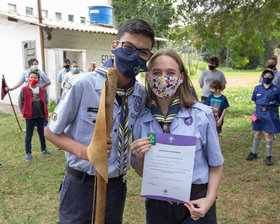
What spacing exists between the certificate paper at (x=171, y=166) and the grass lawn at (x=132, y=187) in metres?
2.08

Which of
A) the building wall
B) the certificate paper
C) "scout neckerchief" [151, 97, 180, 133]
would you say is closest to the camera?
the certificate paper

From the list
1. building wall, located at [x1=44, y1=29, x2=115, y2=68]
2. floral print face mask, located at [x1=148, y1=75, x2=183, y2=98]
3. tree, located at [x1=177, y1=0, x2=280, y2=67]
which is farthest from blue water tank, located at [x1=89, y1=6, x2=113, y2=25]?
floral print face mask, located at [x1=148, y1=75, x2=183, y2=98]

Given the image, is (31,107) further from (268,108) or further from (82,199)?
(268,108)

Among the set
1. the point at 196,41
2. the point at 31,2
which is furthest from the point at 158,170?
the point at 31,2

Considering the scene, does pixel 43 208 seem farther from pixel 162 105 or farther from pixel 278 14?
pixel 278 14

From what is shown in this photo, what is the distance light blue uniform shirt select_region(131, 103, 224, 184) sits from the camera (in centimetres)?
184

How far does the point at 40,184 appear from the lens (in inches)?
189

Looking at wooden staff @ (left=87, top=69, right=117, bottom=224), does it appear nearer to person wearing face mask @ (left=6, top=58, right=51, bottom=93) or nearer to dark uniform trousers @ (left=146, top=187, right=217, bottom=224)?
dark uniform trousers @ (left=146, top=187, right=217, bottom=224)

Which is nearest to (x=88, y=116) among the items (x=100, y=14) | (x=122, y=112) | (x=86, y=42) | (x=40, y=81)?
(x=122, y=112)

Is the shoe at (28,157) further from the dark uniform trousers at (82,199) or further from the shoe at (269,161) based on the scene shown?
the shoe at (269,161)

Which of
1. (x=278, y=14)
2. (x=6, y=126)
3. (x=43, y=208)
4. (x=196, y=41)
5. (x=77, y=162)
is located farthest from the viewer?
(x=6, y=126)

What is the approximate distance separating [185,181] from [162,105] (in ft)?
1.84

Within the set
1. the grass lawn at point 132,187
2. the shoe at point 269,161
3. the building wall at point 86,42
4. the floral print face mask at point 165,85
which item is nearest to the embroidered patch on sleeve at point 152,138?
the floral print face mask at point 165,85

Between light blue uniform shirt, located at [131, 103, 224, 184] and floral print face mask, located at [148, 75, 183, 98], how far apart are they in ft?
0.54
